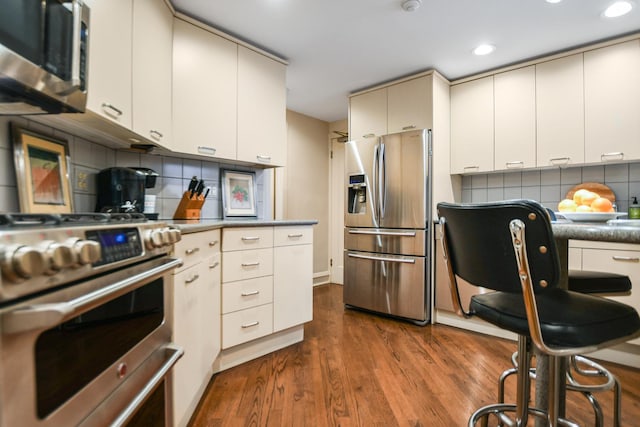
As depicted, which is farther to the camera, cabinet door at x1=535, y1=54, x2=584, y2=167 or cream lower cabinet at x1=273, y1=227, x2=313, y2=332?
cabinet door at x1=535, y1=54, x2=584, y2=167

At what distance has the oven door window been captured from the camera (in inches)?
23.0

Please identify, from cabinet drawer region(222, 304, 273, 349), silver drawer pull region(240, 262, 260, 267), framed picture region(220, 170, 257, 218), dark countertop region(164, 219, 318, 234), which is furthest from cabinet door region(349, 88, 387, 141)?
cabinet drawer region(222, 304, 273, 349)

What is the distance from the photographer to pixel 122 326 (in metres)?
0.84

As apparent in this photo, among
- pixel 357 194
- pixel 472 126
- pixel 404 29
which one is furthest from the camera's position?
pixel 357 194

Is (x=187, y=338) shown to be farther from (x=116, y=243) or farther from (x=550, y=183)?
(x=550, y=183)

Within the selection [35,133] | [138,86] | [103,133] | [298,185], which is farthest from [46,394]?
[298,185]

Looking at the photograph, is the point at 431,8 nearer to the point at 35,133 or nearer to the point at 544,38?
the point at 544,38

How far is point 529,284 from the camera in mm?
710

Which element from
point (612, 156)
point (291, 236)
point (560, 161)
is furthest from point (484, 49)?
point (291, 236)

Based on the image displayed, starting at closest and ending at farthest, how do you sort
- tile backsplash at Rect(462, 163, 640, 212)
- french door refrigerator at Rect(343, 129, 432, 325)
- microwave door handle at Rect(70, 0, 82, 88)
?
microwave door handle at Rect(70, 0, 82, 88) → tile backsplash at Rect(462, 163, 640, 212) → french door refrigerator at Rect(343, 129, 432, 325)

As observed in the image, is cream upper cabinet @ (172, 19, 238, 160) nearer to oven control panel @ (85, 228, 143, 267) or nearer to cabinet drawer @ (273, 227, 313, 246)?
cabinet drawer @ (273, 227, 313, 246)

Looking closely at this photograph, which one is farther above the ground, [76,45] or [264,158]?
[76,45]

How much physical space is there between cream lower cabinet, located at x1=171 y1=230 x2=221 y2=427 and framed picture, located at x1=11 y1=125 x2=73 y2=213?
1.83 feet

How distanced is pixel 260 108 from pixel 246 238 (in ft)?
3.77
